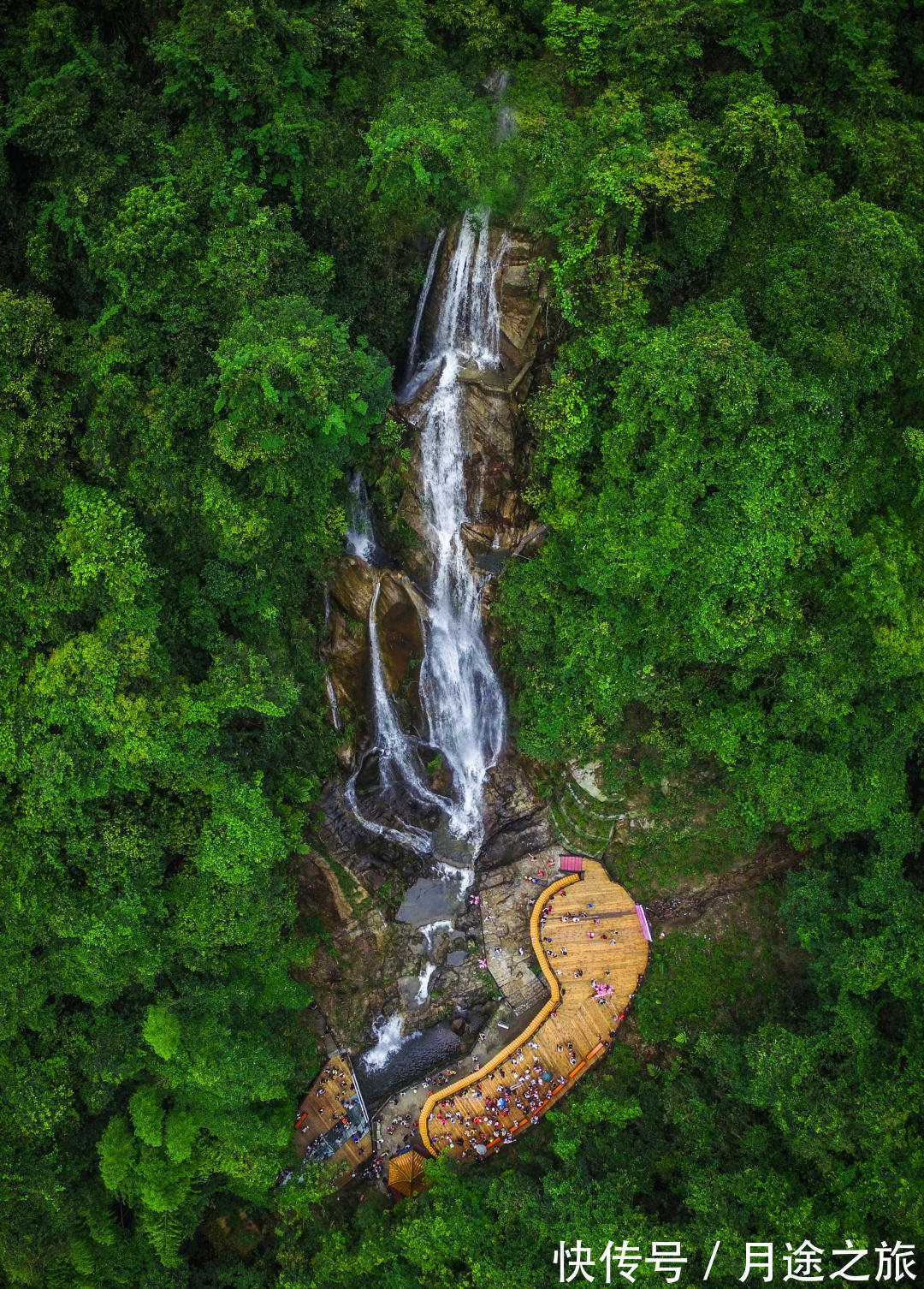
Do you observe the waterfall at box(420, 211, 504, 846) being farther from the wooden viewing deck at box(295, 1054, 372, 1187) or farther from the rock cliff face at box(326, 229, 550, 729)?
the wooden viewing deck at box(295, 1054, 372, 1187)

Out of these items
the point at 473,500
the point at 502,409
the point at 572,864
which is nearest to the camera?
the point at 502,409

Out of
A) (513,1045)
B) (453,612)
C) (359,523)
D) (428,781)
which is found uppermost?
(359,523)

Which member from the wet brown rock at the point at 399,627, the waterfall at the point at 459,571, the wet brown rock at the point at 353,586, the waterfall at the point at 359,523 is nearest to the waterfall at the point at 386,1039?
the waterfall at the point at 459,571

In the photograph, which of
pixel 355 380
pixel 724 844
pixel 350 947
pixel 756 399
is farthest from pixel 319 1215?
pixel 756 399

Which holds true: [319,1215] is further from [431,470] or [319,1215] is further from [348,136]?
[348,136]

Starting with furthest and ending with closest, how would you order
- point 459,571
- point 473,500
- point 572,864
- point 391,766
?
point 572,864 < point 391,766 < point 459,571 < point 473,500

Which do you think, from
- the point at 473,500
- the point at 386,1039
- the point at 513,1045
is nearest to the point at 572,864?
the point at 513,1045

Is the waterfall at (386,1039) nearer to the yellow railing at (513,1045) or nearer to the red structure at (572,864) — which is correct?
the yellow railing at (513,1045)

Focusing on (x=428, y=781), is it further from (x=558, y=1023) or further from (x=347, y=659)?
(x=558, y=1023)
